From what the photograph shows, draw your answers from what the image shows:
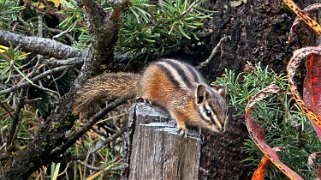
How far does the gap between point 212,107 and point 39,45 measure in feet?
2.55

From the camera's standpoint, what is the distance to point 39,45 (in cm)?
260

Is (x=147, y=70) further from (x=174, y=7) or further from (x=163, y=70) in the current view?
(x=174, y=7)

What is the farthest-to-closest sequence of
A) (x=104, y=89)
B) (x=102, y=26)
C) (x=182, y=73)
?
(x=104, y=89)
(x=182, y=73)
(x=102, y=26)

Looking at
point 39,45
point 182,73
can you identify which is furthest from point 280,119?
point 39,45

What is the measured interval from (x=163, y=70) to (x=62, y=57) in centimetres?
46

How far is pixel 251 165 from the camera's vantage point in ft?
8.54

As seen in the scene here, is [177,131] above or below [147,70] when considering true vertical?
below

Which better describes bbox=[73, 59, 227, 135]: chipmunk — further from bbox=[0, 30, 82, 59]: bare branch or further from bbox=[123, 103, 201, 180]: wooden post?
bbox=[123, 103, 201, 180]: wooden post

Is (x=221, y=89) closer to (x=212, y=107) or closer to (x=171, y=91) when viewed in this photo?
(x=212, y=107)

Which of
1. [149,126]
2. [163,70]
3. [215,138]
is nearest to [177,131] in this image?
[149,126]

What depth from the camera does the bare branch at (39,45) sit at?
2578 millimetres

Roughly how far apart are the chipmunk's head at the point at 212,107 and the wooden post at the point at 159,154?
Answer: 0.46 m

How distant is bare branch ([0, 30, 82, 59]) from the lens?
2.58m

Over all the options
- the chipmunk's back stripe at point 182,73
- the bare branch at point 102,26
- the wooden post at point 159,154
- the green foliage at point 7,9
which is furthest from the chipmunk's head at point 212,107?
the green foliage at point 7,9
